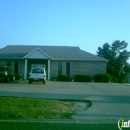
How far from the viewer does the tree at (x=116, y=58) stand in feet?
170

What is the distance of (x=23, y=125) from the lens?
23.8ft

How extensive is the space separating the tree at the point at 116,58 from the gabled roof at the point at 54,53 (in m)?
14.0

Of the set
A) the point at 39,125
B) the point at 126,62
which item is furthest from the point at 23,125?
the point at 126,62

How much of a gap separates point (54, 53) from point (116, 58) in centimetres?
1959

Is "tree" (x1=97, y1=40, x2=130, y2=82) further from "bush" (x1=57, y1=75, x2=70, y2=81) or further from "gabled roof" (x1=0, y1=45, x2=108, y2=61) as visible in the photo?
"bush" (x1=57, y1=75, x2=70, y2=81)

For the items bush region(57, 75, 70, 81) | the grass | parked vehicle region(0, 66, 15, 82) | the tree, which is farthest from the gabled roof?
the grass

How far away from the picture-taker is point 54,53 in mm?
38000

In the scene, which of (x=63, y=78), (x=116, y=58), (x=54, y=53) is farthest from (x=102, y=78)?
(x=116, y=58)

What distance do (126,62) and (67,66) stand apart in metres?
21.1

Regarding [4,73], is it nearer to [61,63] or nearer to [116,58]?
[61,63]

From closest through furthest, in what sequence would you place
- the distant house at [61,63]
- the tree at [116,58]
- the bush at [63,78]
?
the bush at [63,78], the distant house at [61,63], the tree at [116,58]

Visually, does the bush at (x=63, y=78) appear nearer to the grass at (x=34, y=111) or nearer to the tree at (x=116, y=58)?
the tree at (x=116, y=58)

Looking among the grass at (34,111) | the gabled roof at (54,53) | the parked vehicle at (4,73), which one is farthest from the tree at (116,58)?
the grass at (34,111)

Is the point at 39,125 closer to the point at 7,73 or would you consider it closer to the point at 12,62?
the point at 7,73
